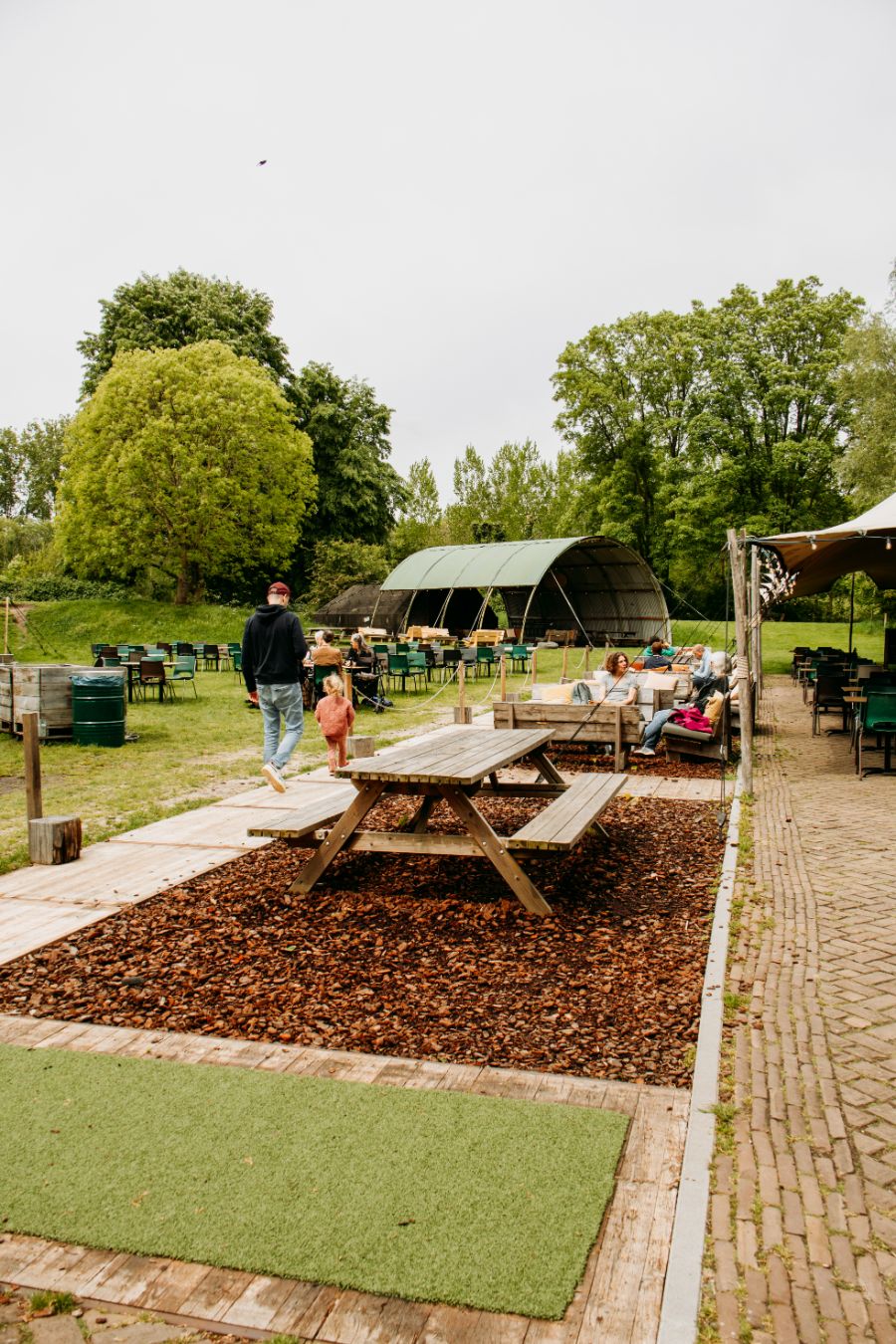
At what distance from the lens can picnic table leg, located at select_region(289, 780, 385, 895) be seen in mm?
5445

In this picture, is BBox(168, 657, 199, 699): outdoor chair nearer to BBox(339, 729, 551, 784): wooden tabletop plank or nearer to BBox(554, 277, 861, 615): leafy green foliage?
BBox(339, 729, 551, 784): wooden tabletop plank

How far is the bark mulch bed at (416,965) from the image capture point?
12.9ft

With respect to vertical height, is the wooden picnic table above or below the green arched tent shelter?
below

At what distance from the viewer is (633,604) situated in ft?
111

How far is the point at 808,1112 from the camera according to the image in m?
3.32

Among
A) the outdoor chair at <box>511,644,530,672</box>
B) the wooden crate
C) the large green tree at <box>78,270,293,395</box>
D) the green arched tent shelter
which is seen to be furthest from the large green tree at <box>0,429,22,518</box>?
the wooden crate

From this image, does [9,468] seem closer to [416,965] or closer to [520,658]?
[520,658]

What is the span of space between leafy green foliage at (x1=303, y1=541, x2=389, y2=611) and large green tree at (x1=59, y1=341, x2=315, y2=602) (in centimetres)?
325

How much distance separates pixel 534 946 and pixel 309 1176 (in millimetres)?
2225

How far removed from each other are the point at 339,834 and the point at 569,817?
131 cm

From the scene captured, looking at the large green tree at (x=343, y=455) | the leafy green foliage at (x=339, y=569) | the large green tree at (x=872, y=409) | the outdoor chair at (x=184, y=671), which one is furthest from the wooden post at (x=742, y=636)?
the large green tree at (x=343, y=455)

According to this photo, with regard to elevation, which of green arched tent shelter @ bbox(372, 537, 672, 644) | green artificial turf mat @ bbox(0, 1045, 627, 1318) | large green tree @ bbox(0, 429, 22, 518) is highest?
large green tree @ bbox(0, 429, 22, 518)

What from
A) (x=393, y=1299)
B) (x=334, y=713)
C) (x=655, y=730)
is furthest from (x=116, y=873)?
(x=655, y=730)

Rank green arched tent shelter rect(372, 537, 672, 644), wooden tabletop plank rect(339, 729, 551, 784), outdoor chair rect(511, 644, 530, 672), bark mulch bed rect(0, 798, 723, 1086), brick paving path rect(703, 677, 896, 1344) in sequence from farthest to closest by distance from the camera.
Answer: green arched tent shelter rect(372, 537, 672, 644), outdoor chair rect(511, 644, 530, 672), wooden tabletop plank rect(339, 729, 551, 784), bark mulch bed rect(0, 798, 723, 1086), brick paving path rect(703, 677, 896, 1344)
